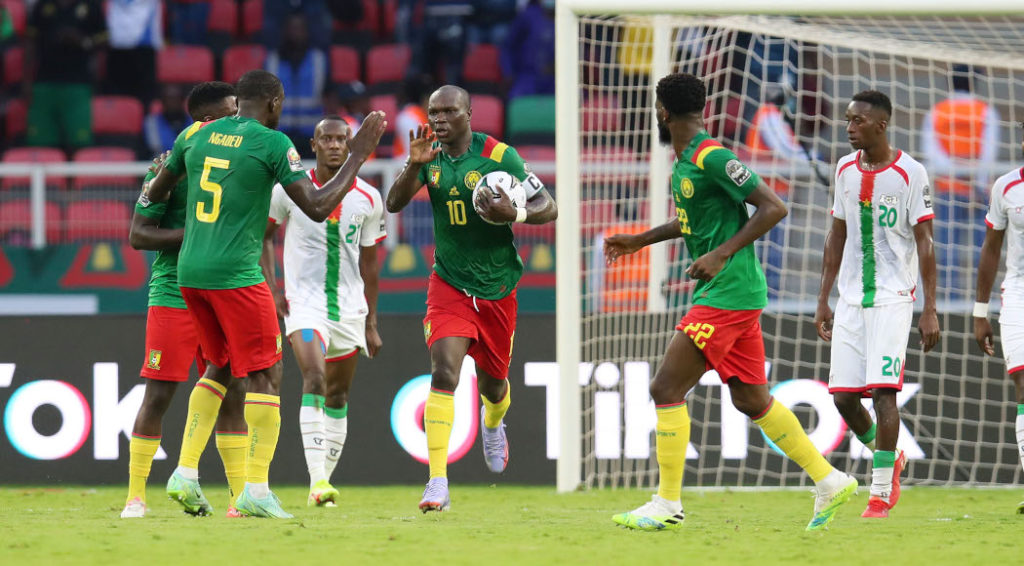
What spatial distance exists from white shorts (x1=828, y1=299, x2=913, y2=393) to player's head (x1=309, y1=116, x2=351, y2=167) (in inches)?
120

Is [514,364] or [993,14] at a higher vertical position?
[993,14]

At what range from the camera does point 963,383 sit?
9.60m

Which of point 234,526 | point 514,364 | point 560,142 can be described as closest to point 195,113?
point 234,526

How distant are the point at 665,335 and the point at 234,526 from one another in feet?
14.5

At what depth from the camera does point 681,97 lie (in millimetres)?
6277

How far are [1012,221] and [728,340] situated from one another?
2449 millimetres

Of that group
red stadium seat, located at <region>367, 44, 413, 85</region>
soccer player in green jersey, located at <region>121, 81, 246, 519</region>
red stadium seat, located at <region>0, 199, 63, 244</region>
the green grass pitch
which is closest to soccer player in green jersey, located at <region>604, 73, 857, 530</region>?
the green grass pitch

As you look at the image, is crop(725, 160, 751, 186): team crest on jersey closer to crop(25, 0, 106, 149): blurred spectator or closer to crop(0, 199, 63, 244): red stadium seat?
crop(0, 199, 63, 244): red stadium seat

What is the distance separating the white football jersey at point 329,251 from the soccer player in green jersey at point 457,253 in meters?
1.27

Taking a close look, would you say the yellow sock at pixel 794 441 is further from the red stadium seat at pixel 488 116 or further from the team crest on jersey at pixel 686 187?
the red stadium seat at pixel 488 116

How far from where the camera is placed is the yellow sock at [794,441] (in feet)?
20.5

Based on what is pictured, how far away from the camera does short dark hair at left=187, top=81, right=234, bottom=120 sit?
6.92 meters

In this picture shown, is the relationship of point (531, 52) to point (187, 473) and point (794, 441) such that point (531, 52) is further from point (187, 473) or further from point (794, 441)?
point (794, 441)

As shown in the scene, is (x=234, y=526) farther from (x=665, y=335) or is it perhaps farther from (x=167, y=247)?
(x=665, y=335)
